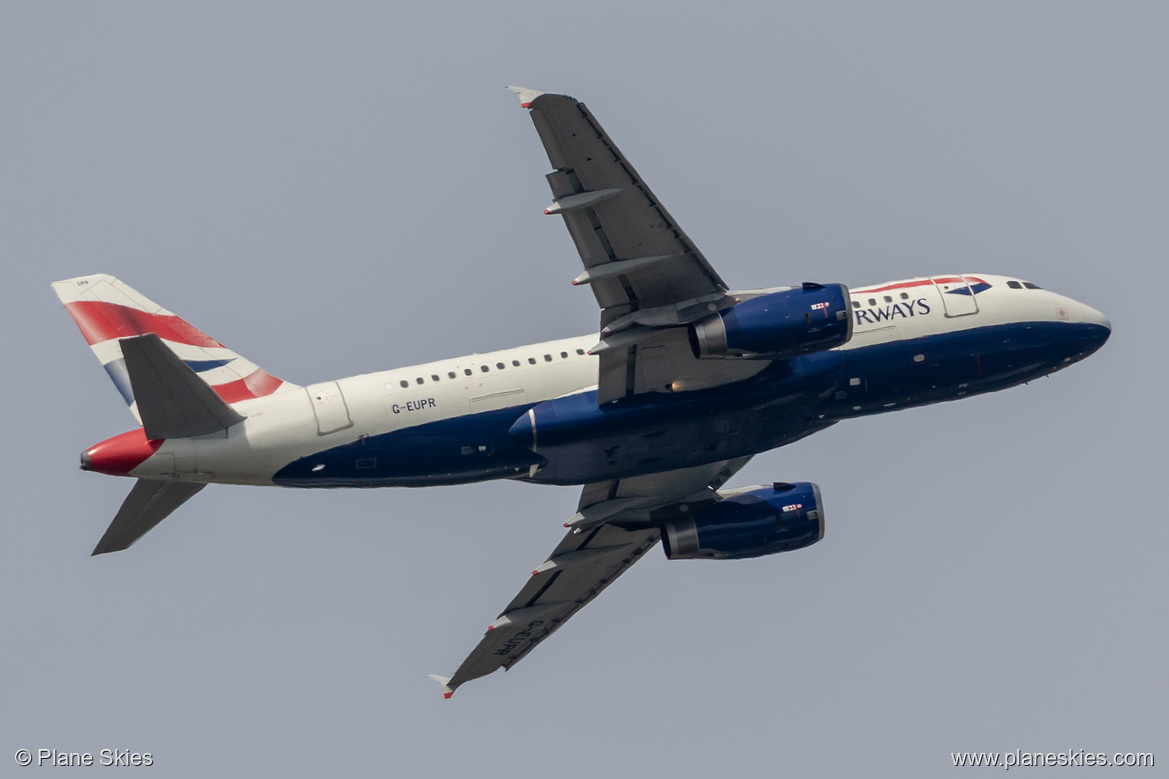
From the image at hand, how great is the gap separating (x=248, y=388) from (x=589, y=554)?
12987mm

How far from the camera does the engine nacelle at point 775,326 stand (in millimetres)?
43188

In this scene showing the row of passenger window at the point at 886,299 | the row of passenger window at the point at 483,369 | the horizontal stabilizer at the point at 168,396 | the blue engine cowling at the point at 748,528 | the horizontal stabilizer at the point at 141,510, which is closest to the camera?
the horizontal stabilizer at the point at 168,396

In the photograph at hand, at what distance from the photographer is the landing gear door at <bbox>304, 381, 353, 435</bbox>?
144ft

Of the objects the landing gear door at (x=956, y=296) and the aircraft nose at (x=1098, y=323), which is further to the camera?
the aircraft nose at (x=1098, y=323)

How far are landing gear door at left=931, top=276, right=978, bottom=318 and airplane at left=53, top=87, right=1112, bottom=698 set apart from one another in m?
0.05

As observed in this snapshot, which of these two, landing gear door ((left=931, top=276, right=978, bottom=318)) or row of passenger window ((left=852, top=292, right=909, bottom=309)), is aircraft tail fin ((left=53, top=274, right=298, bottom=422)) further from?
landing gear door ((left=931, top=276, right=978, bottom=318))

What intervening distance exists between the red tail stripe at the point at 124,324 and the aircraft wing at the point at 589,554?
12941mm

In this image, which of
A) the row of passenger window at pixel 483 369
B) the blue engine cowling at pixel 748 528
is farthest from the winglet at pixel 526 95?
the blue engine cowling at pixel 748 528

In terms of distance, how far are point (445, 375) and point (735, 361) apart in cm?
815

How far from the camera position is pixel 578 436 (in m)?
45.0

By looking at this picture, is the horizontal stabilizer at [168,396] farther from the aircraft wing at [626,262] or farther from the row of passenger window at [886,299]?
the row of passenger window at [886,299]

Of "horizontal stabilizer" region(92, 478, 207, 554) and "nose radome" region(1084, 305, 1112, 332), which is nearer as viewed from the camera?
"horizontal stabilizer" region(92, 478, 207, 554)

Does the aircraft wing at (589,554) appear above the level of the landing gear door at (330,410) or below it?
below

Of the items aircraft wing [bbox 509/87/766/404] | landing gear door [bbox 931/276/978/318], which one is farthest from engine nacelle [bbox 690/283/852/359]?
landing gear door [bbox 931/276/978/318]
